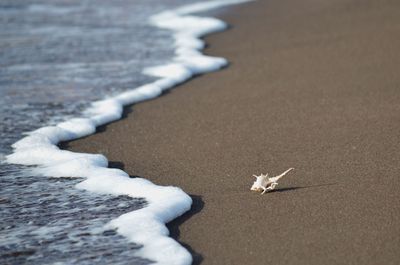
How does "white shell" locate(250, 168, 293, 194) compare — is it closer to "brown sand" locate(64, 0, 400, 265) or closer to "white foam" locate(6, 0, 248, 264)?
"brown sand" locate(64, 0, 400, 265)

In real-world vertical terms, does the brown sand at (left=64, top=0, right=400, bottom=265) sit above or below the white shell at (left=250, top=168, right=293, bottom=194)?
below

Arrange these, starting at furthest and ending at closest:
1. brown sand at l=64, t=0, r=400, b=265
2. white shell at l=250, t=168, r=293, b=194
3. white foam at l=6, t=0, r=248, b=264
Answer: white shell at l=250, t=168, r=293, b=194 < white foam at l=6, t=0, r=248, b=264 < brown sand at l=64, t=0, r=400, b=265

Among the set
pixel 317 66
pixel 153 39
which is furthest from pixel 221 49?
pixel 317 66

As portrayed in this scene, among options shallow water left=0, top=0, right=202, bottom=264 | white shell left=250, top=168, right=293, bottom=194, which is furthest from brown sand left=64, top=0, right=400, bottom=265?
shallow water left=0, top=0, right=202, bottom=264

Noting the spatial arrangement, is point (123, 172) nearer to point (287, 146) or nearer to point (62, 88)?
point (287, 146)

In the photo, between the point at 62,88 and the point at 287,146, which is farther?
the point at 62,88

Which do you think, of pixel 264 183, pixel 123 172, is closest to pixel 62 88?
pixel 123 172

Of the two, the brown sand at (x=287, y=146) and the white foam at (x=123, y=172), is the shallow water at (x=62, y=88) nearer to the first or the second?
the white foam at (x=123, y=172)
